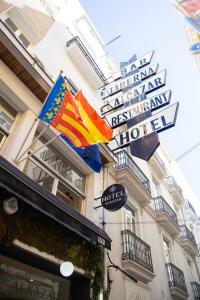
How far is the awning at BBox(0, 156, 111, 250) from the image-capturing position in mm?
3998

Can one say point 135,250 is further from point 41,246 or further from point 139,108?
point 139,108

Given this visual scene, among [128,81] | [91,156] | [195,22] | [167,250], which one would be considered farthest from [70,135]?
[167,250]

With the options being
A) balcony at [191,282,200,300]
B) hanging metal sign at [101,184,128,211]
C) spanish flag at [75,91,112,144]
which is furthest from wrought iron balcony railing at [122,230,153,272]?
balcony at [191,282,200,300]

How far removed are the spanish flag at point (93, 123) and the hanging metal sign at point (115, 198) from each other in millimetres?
1494

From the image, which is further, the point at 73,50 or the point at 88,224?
the point at 73,50

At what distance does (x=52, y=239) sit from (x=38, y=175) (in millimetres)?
1801

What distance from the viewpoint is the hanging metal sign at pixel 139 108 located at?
7729mm

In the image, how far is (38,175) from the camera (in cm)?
652

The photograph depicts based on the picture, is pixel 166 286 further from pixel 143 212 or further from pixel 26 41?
pixel 26 41

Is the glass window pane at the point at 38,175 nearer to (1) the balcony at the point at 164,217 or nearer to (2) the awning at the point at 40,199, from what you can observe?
(2) the awning at the point at 40,199

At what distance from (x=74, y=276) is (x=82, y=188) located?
2777 mm

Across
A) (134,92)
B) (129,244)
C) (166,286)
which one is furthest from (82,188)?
(166,286)

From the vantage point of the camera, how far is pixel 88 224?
5.36 meters

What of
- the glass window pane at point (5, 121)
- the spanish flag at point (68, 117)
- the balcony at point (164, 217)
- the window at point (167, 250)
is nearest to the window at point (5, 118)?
the glass window pane at point (5, 121)
